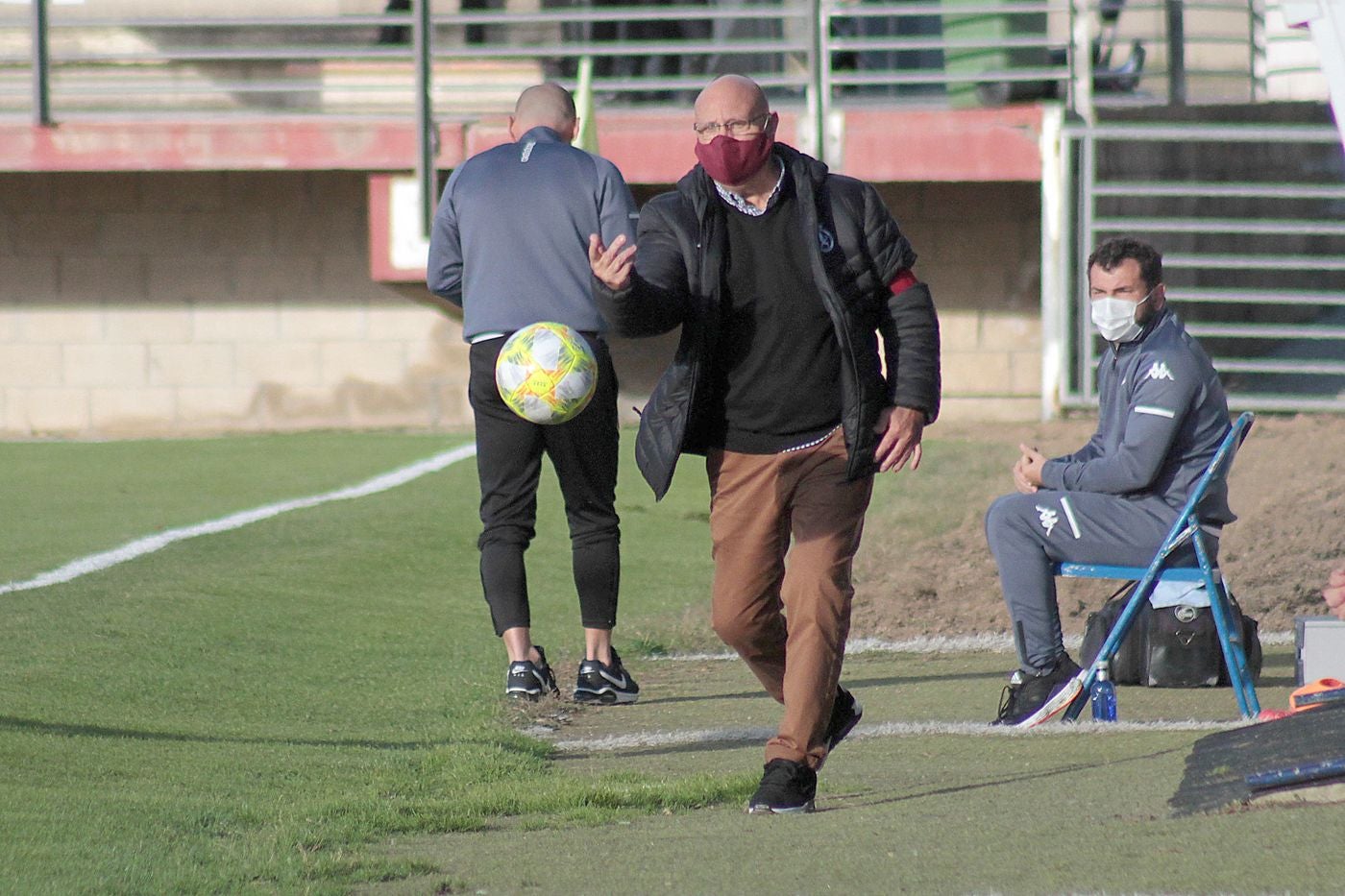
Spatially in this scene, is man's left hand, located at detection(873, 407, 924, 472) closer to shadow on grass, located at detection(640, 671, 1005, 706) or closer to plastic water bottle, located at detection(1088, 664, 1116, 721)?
plastic water bottle, located at detection(1088, 664, 1116, 721)

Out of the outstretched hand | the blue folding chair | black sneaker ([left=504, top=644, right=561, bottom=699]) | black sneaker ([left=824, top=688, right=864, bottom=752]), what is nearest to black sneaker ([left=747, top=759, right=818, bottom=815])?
black sneaker ([left=824, top=688, right=864, bottom=752])

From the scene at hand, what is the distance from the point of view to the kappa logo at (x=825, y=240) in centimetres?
513

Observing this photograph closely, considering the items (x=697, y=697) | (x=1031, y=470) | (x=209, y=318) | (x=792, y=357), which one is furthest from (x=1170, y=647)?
(x=209, y=318)

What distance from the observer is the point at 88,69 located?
2128cm

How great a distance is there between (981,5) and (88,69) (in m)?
9.50

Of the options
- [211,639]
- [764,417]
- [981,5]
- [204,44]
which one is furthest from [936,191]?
[764,417]

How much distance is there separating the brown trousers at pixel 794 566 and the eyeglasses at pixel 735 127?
0.82 meters

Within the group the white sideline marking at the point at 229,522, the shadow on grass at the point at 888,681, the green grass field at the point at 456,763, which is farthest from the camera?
the white sideline marking at the point at 229,522

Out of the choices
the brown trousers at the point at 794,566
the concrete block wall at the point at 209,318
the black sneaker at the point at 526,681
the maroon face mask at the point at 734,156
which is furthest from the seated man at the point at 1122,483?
the concrete block wall at the point at 209,318

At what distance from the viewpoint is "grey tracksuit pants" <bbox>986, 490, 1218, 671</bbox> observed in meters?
6.49

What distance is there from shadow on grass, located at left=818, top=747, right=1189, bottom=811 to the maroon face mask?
1639mm

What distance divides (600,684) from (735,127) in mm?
2594

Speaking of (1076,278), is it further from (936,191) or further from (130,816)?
(130,816)

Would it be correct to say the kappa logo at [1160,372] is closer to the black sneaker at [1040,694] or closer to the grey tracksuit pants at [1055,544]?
the grey tracksuit pants at [1055,544]
